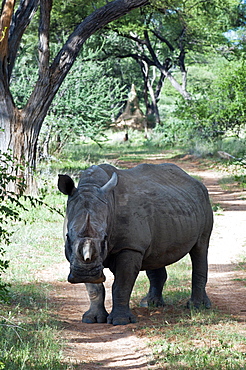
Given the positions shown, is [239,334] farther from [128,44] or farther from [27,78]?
[128,44]

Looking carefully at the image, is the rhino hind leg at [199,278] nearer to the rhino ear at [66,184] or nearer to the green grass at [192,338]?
the green grass at [192,338]

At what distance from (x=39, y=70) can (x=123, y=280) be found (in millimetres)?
7943

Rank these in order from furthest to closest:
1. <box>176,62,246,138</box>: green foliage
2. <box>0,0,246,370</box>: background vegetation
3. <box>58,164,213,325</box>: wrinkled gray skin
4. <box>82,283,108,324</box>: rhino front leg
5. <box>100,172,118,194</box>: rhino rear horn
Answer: <box>176,62,246,138</box>: green foliage, <box>82,283,108,324</box>: rhino front leg, <box>100,172,118,194</box>: rhino rear horn, <box>58,164,213,325</box>: wrinkled gray skin, <box>0,0,246,370</box>: background vegetation

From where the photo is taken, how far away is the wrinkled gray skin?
4.91m

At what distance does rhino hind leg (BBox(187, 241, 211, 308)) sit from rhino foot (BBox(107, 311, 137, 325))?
0.96 metres

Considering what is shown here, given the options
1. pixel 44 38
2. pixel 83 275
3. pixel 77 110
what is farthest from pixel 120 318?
pixel 77 110

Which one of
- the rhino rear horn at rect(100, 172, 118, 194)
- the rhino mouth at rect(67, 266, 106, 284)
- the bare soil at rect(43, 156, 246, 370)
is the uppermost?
the rhino rear horn at rect(100, 172, 118, 194)

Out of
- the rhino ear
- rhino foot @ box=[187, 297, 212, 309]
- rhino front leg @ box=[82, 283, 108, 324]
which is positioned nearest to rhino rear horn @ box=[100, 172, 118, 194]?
the rhino ear

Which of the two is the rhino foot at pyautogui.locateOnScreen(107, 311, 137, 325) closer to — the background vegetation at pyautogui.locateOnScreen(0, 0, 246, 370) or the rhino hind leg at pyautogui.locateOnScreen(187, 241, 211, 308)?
the background vegetation at pyautogui.locateOnScreen(0, 0, 246, 370)

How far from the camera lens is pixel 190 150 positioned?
2655 cm

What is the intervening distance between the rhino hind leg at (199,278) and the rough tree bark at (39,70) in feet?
21.1

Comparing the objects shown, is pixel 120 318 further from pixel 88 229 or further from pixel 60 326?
pixel 88 229

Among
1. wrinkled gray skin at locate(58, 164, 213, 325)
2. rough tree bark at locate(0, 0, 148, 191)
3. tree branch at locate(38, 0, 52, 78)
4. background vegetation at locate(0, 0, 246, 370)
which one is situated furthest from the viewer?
tree branch at locate(38, 0, 52, 78)

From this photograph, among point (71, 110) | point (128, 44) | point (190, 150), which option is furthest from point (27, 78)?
point (128, 44)
